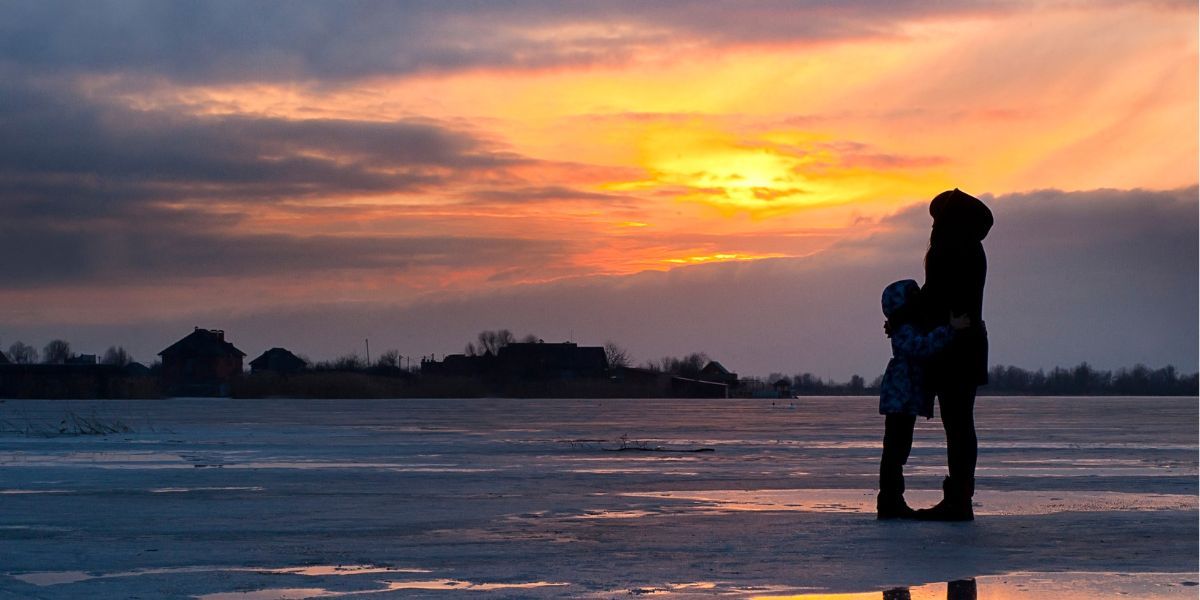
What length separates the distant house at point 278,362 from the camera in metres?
186

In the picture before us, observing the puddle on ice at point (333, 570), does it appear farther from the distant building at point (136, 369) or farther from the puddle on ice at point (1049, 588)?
the distant building at point (136, 369)

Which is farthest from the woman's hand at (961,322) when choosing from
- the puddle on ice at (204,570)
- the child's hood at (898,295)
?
the puddle on ice at (204,570)

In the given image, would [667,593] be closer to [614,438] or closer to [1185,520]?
[1185,520]

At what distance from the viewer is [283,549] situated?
953cm

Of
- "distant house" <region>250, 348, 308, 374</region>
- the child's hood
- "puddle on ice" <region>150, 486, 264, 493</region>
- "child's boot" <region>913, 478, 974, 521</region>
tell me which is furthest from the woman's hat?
"distant house" <region>250, 348, 308, 374</region>

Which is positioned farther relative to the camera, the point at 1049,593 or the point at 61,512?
the point at 61,512

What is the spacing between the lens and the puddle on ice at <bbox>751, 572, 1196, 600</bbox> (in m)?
7.32

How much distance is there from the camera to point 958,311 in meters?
11.4

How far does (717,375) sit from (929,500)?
171579 mm

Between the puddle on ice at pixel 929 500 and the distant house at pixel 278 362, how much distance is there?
175419mm

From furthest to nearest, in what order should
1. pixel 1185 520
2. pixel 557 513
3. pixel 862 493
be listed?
pixel 862 493
pixel 557 513
pixel 1185 520

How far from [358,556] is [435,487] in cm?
630

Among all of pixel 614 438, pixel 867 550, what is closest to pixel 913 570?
pixel 867 550

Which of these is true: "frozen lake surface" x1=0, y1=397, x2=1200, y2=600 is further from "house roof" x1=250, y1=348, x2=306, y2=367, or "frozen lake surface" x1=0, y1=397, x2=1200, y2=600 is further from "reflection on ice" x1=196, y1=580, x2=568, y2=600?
"house roof" x1=250, y1=348, x2=306, y2=367
